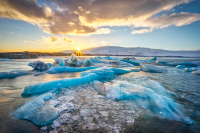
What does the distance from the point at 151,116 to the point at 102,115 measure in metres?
0.76

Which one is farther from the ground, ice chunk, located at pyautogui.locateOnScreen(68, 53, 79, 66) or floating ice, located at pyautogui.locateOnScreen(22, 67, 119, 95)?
ice chunk, located at pyautogui.locateOnScreen(68, 53, 79, 66)

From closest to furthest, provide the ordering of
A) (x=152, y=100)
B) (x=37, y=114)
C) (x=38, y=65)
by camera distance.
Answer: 1. (x=37, y=114)
2. (x=152, y=100)
3. (x=38, y=65)

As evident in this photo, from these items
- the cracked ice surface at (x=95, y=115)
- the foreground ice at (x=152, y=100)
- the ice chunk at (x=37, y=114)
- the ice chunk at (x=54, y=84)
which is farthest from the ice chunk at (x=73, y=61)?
the ice chunk at (x=37, y=114)

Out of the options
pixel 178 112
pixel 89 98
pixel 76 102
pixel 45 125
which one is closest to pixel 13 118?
→ pixel 45 125

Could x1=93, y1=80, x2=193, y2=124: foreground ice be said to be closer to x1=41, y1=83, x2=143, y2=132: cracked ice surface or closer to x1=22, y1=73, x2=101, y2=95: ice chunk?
x1=41, y1=83, x2=143, y2=132: cracked ice surface

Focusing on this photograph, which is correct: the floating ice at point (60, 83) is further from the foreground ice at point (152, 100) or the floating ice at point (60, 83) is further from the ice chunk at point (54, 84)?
the foreground ice at point (152, 100)

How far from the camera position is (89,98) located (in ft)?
6.11

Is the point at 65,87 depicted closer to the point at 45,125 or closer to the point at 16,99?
the point at 16,99

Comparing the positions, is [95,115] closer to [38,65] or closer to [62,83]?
[62,83]

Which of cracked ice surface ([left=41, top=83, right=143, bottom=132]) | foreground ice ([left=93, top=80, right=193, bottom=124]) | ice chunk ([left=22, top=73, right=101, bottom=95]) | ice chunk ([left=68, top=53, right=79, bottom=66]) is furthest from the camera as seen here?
ice chunk ([left=68, top=53, right=79, bottom=66])

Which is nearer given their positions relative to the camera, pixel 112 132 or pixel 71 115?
pixel 112 132

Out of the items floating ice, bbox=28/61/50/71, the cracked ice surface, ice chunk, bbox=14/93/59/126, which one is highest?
floating ice, bbox=28/61/50/71

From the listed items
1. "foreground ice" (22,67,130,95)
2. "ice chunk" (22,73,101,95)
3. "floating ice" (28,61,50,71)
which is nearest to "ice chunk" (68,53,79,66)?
"floating ice" (28,61,50,71)

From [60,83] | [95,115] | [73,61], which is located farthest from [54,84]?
[73,61]
